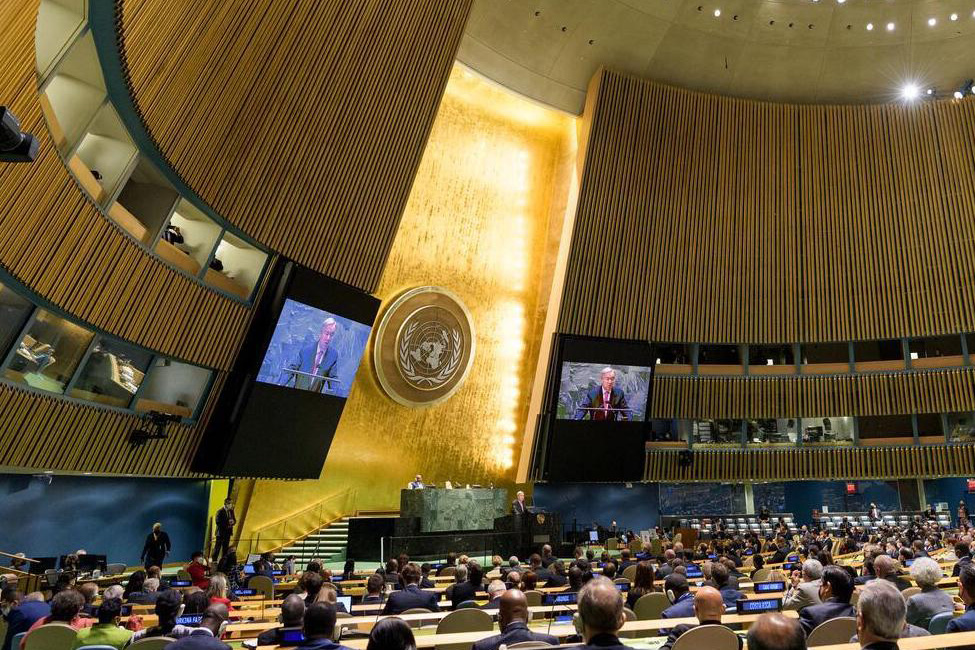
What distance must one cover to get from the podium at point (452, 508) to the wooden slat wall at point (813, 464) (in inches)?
224

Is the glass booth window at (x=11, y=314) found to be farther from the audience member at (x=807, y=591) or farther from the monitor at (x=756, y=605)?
the audience member at (x=807, y=591)

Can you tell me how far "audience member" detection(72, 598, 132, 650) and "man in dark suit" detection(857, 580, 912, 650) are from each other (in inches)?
180

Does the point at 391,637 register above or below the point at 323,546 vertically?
below

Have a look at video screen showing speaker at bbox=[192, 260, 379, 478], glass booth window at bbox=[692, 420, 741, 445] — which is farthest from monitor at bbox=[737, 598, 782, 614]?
glass booth window at bbox=[692, 420, 741, 445]

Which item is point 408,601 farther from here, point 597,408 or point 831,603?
point 597,408

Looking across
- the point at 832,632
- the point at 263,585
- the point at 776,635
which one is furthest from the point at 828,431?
the point at 776,635

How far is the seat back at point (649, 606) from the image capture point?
19.9 ft

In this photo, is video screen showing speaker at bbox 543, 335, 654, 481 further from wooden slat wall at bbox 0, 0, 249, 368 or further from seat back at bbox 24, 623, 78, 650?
seat back at bbox 24, 623, 78, 650

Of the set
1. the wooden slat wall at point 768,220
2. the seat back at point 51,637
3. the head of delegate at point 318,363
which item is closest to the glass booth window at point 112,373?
the head of delegate at point 318,363

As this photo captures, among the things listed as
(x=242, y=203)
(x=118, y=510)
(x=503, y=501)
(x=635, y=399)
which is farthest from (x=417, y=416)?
(x=242, y=203)

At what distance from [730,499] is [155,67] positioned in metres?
20.4

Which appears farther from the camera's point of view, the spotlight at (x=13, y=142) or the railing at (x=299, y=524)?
the railing at (x=299, y=524)

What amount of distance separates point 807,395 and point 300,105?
53.8ft

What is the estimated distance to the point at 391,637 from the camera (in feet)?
9.81
